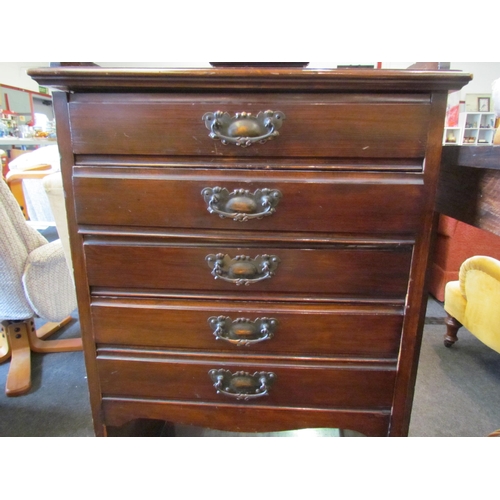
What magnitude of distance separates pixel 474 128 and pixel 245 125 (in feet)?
Answer: 19.6

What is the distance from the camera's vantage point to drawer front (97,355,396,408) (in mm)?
672

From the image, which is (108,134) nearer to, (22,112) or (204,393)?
(204,393)

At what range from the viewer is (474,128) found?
5.16 metres

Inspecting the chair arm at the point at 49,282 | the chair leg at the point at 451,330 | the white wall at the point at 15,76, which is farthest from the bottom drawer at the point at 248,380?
the white wall at the point at 15,76

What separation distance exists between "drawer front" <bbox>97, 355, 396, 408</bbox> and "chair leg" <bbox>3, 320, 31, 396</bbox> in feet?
2.44

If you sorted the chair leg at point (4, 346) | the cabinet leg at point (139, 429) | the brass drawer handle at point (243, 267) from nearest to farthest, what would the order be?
the brass drawer handle at point (243, 267) < the cabinet leg at point (139, 429) < the chair leg at point (4, 346)

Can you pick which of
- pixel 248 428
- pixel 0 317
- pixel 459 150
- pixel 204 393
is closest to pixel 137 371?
pixel 204 393

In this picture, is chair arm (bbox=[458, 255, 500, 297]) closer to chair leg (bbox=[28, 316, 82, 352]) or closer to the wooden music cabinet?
the wooden music cabinet

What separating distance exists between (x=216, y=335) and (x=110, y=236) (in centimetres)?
28

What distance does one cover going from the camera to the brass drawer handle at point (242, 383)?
0.68 meters

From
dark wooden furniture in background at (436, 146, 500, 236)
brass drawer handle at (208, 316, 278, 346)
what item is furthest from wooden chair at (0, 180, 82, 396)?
dark wooden furniture in background at (436, 146, 500, 236)

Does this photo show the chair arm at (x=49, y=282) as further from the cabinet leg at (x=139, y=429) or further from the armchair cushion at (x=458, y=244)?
the armchair cushion at (x=458, y=244)

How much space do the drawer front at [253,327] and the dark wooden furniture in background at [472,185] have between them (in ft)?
0.74

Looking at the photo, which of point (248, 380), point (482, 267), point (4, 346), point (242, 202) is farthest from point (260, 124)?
point (4, 346)
